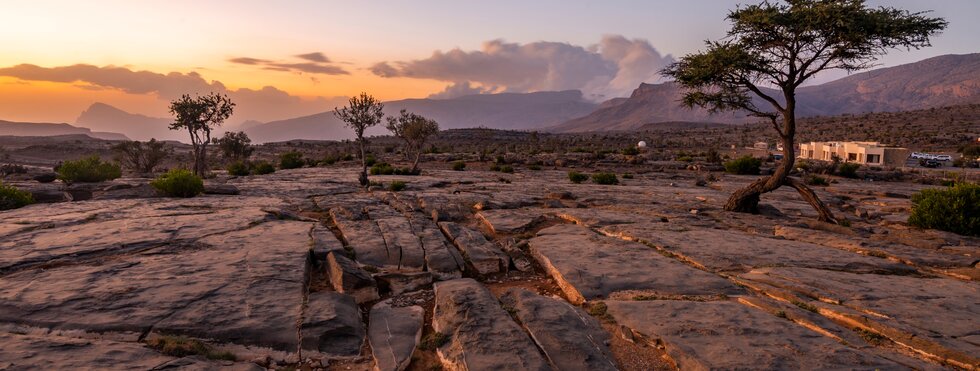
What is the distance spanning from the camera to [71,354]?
5102 mm

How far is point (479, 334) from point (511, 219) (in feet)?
26.5

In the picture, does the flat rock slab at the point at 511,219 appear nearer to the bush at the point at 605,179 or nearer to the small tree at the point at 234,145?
the bush at the point at 605,179

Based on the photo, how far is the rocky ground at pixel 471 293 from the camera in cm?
567

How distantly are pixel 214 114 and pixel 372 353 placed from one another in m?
34.4

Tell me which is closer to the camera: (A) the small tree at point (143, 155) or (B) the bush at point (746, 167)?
(B) the bush at point (746, 167)

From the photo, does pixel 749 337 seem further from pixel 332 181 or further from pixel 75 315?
pixel 332 181

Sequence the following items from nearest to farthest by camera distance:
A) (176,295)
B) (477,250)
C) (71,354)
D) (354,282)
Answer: (71,354) → (176,295) → (354,282) → (477,250)

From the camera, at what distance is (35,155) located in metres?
69.5

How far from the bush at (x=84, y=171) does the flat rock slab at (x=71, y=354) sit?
21.1m

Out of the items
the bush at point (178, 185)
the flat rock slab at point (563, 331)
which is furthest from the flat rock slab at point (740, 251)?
the bush at point (178, 185)

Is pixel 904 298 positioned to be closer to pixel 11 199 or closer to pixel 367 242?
pixel 367 242

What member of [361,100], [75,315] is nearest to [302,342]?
[75,315]

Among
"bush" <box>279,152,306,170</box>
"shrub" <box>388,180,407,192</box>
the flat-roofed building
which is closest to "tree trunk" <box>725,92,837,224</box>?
"shrub" <box>388,180,407,192</box>

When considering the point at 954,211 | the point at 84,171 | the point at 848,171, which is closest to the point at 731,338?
the point at 954,211
